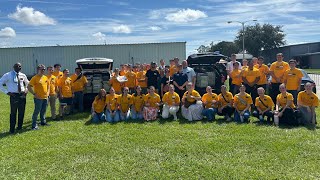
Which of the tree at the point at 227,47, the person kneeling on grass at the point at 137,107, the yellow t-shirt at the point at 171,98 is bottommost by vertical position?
the person kneeling on grass at the point at 137,107

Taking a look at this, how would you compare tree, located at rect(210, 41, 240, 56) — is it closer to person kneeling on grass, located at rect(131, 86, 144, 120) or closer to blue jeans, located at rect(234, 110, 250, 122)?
person kneeling on grass, located at rect(131, 86, 144, 120)

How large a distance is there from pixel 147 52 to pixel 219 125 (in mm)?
24124

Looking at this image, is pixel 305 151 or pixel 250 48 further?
pixel 250 48

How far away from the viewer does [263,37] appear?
72625 millimetres

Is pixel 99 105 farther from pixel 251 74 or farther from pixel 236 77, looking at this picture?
pixel 251 74

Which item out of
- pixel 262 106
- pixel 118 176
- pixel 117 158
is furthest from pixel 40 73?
pixel 262 106

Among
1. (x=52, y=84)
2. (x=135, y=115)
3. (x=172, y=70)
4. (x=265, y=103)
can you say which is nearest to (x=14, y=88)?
(x=52, y=84)

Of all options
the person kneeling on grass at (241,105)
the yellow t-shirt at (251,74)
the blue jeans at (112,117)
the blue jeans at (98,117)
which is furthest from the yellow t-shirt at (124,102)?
the yellow t-shirt at (251,74)

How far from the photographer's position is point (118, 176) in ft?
17.7

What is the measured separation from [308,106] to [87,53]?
27.1 meters

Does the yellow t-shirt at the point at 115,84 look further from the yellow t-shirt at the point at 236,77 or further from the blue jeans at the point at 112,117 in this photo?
the yellow t-shirt at the point at 236,77

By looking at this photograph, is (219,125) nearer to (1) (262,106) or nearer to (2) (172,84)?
(1) (262,106)

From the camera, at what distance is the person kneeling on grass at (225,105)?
9711mm

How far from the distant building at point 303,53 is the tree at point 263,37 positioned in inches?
77.6
